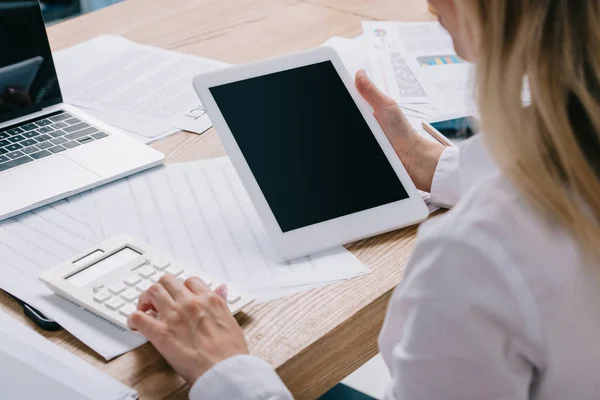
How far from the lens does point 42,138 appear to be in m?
1.06

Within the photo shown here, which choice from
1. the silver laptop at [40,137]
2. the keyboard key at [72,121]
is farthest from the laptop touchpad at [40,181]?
the keyboard key at [72,121]

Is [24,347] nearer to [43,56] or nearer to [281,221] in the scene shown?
[281,221]

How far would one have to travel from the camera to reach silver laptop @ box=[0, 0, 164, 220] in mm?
942

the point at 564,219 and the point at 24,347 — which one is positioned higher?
the point at 564,219

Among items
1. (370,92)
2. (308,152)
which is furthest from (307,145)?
(370,92)

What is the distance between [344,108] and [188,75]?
43 centimetres

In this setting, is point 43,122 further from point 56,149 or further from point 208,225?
point 208,225

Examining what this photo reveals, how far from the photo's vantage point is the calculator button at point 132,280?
0.75 meters

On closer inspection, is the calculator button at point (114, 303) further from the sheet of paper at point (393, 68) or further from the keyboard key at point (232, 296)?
the sheet of paper at point (393, 68)

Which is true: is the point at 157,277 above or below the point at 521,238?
below

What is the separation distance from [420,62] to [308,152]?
19.9 inches

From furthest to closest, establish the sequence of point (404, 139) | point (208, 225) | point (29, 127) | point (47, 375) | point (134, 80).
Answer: point (134, 80), point (29, 127), point (404, 139), point (208, 225), point (47, 375)

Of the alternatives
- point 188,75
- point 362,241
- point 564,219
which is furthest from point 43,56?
point 564,219

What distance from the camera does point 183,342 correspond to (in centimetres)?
68
